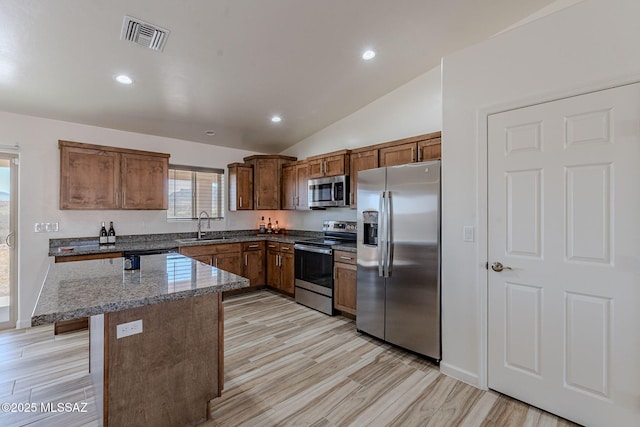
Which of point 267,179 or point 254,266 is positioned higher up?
point 267,179

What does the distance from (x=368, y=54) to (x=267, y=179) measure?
9.23 ft

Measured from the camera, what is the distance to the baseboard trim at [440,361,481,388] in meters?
2.36

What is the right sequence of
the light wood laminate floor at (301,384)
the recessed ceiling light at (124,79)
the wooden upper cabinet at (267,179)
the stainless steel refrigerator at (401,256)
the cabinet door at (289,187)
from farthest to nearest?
the wooden upper cabinet at (267,179), the cabinet door at (289,187), the recessed ceiling light at (124,79), the stainless steel refrigerator at (401,256), the light wood laminate floor at (301,384)

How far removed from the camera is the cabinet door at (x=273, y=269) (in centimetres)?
481

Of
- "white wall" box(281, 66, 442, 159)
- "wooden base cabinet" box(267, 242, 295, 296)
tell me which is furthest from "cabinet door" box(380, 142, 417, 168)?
"wooden base cabinet" box(267, 242, 295, 296)

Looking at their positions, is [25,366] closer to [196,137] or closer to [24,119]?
[24,119]

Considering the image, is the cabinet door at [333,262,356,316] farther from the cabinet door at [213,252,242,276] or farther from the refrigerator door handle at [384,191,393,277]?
the cabinet door at [213,252,242,276]

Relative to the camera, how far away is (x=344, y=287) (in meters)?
3.69

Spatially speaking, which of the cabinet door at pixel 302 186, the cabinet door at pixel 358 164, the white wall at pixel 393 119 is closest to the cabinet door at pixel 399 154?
the cabinet door at pixel 358 164

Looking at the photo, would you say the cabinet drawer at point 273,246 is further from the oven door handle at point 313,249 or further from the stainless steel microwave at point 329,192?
the stainless steel microwave at point 329,192

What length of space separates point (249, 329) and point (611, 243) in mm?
3350

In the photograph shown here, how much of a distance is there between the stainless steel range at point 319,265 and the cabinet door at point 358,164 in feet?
1.61

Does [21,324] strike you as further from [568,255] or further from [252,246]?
[568,255]

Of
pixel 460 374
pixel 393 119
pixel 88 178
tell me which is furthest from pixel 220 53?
pixel 460 374
